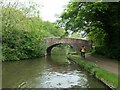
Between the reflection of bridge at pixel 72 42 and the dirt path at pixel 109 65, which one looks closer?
the dirt path at pixel 109 65

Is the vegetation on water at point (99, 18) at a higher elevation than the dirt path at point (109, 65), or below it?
higher

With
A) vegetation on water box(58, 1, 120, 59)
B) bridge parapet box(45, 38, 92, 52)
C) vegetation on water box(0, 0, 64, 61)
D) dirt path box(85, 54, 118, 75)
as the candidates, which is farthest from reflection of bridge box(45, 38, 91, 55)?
dirt path box(85, 54, 118, 75)

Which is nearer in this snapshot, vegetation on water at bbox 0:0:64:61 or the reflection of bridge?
vegetation on water at bbox 0:0:64:61

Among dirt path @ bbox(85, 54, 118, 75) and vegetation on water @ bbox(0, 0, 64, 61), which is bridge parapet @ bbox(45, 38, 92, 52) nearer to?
vegetation on water @ bbox(0, 0, 64, 61)

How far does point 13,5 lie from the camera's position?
30.1 meters

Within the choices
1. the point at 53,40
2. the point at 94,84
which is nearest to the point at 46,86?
the point at 94,84

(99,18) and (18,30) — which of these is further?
(18,30)

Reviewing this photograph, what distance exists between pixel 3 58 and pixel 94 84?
17911 mm

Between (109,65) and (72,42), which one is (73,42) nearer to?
(72,42)

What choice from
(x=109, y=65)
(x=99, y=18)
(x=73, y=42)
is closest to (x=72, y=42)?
(x=73, y=42)

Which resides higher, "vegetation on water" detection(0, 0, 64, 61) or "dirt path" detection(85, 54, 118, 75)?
"vegetation on water" detection(0, 0, 64, 61)

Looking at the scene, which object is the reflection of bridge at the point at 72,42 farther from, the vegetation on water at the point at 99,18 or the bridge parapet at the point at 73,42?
the vegetation on water at the point at 99,18

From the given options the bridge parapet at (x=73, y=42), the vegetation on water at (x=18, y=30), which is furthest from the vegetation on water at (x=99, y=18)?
the bridge parapet at (x=73, y=42)

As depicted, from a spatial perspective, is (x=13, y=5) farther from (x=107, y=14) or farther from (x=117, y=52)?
(x=117, y=52)
